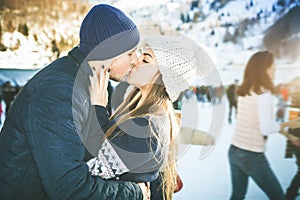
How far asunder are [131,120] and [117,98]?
86cm

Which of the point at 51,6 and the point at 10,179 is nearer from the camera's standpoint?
the point at 10,179

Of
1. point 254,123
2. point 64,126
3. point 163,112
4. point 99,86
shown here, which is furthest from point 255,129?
point 64,126

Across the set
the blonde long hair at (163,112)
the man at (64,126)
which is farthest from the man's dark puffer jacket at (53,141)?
the blonde long hair at (163,112)

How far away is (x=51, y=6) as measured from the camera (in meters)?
2.35

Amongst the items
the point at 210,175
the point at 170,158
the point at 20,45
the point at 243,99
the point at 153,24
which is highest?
the point at 153,24

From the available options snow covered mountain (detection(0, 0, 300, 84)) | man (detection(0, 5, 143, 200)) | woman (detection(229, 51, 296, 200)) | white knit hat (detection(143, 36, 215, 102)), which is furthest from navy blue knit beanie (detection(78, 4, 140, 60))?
woman (detection(229, 51, 296, 200))

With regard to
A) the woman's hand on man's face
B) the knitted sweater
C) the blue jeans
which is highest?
the woman's hand on man's face

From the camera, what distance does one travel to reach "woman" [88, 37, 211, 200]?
1223 millimetres

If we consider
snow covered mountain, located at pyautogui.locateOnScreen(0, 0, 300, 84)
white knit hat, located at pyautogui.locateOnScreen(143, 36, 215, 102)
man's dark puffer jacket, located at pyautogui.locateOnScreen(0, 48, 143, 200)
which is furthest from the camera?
snow covered mountain, located at pyautogui.locateOnScreen(0, 0, 300, 84)

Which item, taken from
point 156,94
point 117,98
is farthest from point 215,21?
point 156,94

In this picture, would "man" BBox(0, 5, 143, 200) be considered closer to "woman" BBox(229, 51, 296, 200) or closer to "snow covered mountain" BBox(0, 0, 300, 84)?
"snow covered mountain" BBox(0, 0, 300, 84)

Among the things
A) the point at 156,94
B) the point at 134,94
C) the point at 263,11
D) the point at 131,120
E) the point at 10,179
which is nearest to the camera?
the point at 10,179

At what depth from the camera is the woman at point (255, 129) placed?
217cm

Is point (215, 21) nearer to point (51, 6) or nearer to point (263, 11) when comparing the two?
point (263, 11)
